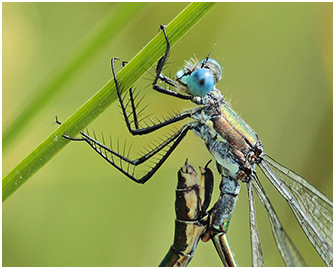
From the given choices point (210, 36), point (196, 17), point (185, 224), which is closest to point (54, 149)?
point (196, 17)

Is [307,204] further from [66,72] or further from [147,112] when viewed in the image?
[66,72]

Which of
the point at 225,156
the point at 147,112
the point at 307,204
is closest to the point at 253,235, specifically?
the point at 307,204

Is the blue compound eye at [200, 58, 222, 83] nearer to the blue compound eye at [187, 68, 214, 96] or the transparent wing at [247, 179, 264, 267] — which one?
the blue compound eye at [187, 68, 214, 96]

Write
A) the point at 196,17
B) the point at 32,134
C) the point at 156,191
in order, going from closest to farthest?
1. the point at 196,17
2. the point at 32,134
3. the point at 156,191

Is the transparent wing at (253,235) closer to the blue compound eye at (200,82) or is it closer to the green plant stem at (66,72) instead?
the blue compound eye at (200,82)

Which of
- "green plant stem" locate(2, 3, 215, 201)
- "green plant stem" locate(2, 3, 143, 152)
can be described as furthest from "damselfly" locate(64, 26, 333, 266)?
"green plant stem" locate(2, 3, 215, 201)

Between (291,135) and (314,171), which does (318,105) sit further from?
(314,171)

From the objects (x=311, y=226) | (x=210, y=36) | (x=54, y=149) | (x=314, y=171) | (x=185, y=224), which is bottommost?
(x=54, y=149)

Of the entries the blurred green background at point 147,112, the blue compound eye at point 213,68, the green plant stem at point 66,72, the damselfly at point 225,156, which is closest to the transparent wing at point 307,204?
the damselfly at point 225,156
